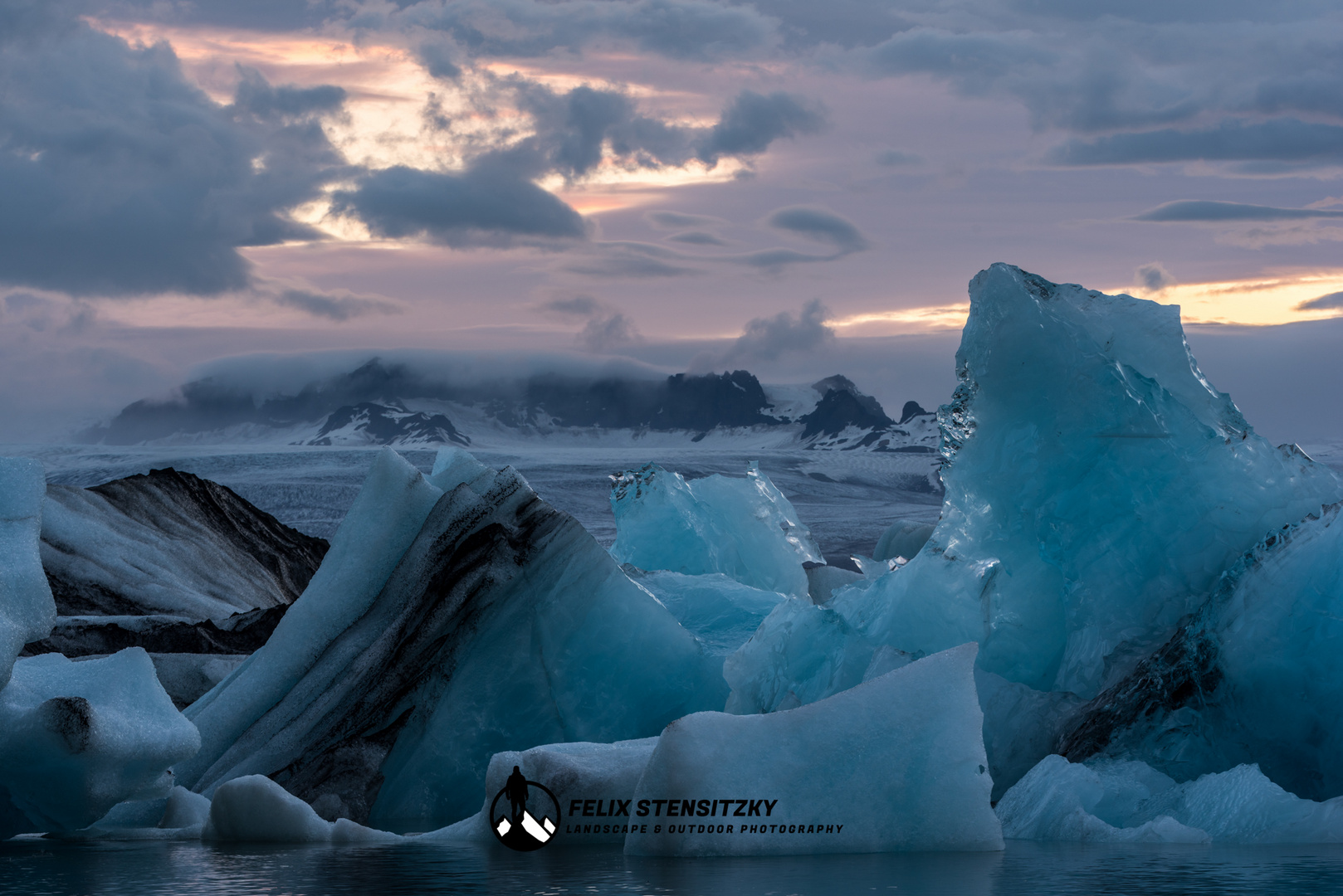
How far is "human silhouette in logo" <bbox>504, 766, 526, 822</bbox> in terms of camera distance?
5637 mm

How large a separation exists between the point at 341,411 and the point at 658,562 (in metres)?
170

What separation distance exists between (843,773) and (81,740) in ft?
12.2

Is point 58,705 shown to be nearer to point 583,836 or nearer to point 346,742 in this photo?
point 346,742

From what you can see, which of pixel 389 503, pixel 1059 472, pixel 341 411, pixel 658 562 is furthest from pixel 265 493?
pixel 341 411

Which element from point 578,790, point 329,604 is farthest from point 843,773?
point 329,604

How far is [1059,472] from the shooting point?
791 centimetres

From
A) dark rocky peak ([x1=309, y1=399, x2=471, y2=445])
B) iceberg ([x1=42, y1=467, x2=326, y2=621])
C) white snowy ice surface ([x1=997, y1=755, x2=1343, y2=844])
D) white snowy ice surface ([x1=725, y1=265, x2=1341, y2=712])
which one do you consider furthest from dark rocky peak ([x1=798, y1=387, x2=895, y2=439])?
white snowy ice surface ([x1=997, y1=755, x2=1343, y2=844])

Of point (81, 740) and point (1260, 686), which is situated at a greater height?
point (1260, 686)

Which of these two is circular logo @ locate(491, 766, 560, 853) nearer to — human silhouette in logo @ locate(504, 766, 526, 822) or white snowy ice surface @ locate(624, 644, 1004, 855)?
human silhouette in logo @ locate(504, 766, 526, 822)

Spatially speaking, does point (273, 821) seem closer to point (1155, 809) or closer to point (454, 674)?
point (454, 674)

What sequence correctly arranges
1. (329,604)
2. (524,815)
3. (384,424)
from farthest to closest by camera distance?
(384,424) < (329,604) < (524,815)

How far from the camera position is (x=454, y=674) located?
26.6 feet

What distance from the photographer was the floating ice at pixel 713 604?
10.0 m

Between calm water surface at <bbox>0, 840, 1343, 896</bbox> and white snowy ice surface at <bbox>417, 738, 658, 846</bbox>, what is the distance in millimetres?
208
